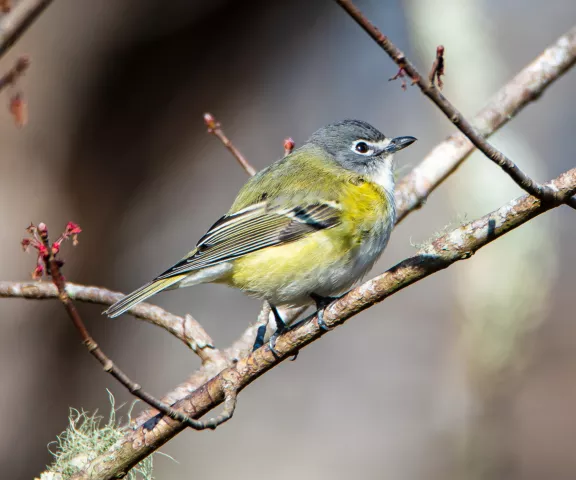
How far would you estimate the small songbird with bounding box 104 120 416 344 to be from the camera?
3.51 meters

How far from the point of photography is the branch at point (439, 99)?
71.9 inches

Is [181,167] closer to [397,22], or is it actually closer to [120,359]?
[120,359]

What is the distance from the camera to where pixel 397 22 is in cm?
860

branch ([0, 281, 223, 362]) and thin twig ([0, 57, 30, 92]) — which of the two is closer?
thin twig ([0, 57, 30, 92])

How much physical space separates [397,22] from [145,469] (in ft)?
22.6

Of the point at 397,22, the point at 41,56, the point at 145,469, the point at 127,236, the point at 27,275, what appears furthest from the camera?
the point at 397,22

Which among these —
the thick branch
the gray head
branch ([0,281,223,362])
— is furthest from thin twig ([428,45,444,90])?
the gray head

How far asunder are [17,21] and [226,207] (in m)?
6.22

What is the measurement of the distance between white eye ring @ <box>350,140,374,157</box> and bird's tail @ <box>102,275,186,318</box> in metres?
1.46

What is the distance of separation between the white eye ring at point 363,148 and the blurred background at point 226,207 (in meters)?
2.24

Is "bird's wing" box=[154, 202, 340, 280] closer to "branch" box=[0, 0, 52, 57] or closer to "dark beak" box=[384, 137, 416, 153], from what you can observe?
"dark beak" box=[384, 137, 416, 153]

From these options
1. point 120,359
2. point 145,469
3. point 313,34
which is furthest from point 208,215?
point 145,469

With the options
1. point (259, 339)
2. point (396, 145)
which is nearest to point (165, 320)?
point (259, 339)

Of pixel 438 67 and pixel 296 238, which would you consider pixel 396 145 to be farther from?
pixel 438 67
